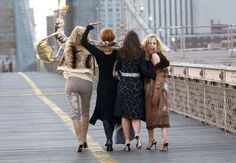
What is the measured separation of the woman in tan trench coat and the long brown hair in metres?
0.25

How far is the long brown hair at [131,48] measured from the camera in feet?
40.3

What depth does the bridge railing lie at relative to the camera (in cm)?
1461

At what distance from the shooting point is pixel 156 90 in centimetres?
1244

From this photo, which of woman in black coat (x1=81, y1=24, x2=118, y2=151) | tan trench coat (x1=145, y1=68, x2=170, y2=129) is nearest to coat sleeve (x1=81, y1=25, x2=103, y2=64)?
woman in black coat (x1=81, y1=24, x2=118, y2=151)

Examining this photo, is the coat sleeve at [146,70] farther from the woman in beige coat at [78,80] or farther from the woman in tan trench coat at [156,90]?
the woman in beige coat at [78,80]

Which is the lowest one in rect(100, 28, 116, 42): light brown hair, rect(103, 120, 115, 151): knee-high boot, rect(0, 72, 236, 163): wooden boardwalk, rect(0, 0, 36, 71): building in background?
rect(0, 0, 36, 71): building in background

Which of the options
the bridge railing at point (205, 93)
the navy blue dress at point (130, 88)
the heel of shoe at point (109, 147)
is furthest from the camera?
the bridge railing at point (205, 93)

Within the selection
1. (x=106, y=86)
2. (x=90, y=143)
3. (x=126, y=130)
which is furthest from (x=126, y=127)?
(x=90, y=143)

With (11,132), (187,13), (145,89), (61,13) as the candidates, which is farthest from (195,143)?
(187,13)

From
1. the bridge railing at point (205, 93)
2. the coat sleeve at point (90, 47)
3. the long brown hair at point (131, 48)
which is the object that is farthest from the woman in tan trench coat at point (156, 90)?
the bridge railing at point (205, 93)

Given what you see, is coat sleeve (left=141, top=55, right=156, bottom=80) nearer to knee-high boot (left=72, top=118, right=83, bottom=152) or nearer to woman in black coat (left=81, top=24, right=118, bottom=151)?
woman in black coat (left=81, top=24, right=118, bottom=151)

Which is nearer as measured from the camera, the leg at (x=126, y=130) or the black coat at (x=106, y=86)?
the leg at (x=126, y=130)

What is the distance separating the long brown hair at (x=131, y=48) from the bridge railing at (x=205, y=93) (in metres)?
2.27

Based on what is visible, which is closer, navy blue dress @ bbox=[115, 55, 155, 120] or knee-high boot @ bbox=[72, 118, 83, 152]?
navy blue dress @ bbox=[115, 55, 155, 120]
